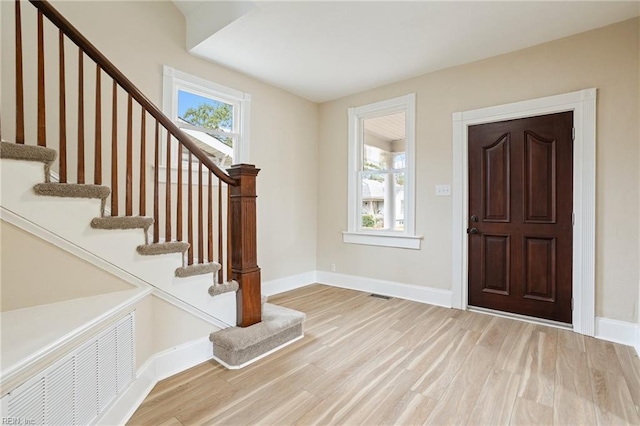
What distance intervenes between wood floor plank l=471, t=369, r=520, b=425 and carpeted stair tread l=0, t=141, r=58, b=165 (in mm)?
2584

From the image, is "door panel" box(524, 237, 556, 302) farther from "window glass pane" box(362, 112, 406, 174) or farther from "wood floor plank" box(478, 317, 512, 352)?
"window glass pane" box(362, 112, 406, 174)

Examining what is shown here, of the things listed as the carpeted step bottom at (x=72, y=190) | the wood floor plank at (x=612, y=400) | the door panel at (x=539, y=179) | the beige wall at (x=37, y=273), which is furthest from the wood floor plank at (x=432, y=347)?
the carpeted step bottom at (x=72, y=190)

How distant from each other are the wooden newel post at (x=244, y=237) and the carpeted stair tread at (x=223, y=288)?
5 cm

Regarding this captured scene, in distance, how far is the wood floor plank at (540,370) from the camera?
1.85 m

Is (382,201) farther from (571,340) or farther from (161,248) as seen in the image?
(161,248)

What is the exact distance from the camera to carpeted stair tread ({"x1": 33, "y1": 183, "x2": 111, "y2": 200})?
151cm

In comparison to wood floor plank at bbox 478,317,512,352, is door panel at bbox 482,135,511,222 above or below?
above

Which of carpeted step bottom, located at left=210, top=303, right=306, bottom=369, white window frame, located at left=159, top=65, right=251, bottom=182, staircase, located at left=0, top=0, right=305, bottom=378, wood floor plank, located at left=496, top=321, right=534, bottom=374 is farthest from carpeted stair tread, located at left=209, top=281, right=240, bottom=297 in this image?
wood floor plank, located at left=496, top=321, right=534, bottom=374

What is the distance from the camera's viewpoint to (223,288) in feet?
7.49

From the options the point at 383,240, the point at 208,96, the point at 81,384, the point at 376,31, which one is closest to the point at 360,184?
the point at 383,240

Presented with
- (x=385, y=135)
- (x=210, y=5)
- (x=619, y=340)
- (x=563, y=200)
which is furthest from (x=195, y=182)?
(x=619, y=340)

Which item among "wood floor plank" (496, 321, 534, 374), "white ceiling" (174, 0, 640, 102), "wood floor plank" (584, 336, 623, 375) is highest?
"white ceiling" (174, 0, 640, 102)

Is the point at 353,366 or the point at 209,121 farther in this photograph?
the point at 209,121

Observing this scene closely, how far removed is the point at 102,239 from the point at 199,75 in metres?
2.20
